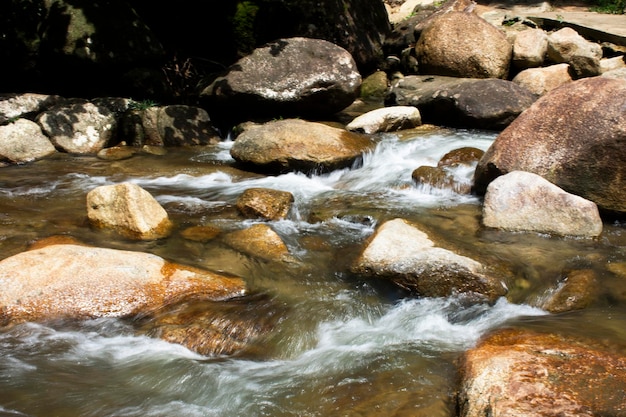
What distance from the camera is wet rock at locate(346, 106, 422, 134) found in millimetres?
9242

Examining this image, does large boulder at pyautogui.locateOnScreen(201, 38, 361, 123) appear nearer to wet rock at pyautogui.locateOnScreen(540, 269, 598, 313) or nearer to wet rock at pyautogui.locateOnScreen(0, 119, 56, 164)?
wet rock at pyautogui.locateOnScreen(0, 119, 56, 164)

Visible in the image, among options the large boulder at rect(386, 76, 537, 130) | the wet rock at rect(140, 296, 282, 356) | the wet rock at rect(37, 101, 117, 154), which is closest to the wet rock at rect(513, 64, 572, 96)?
the large boulder at rect(386, 76, 537, 130)

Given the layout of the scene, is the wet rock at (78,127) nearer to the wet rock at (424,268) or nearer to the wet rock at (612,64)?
the wet rock at (424,268)

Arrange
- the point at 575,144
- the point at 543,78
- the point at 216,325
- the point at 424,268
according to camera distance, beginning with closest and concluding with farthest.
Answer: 1. the point at 216,325
2. the point at 424,268
3. the point at 575,144
4. the point at 543,78

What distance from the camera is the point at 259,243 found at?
5.29 m

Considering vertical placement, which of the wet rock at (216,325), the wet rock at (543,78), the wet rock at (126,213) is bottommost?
the wet rock at (216,325)

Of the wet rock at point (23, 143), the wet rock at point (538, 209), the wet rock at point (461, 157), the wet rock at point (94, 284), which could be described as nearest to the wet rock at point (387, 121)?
the wet rock at point (461, 157)

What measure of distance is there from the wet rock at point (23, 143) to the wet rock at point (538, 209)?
6479mm

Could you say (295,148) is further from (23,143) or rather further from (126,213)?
(23,143)

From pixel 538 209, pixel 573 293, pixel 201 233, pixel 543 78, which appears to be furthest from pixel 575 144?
pixel 543 78

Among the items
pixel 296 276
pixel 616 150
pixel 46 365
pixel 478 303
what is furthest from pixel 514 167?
pixel 46 365

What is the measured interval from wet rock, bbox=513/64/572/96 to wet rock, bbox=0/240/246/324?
779 centimetres

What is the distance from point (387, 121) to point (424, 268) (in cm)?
512

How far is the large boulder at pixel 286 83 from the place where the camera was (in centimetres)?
944
